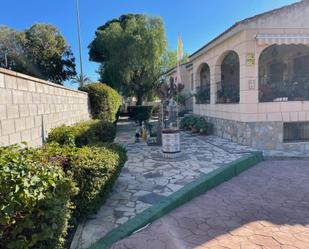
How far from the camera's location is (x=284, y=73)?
14.6 metres

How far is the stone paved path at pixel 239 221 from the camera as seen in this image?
3824 mm

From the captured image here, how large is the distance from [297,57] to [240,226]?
41.3ft

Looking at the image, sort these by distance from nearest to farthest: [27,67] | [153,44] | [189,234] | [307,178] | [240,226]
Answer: [189,234] → [240,226] → [307,178] → [153,44] → [27,67]

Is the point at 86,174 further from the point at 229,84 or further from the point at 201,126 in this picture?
the point at 201,126

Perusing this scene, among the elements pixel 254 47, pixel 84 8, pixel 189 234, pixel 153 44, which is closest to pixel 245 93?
pixel 254 47

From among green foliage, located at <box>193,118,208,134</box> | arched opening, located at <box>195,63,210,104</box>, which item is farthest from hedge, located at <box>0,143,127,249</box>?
arched opening, located at <box>195,63,210,104</box>

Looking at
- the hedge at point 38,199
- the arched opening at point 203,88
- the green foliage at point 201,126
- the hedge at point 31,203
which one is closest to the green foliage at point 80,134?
the hedge at point 38,199

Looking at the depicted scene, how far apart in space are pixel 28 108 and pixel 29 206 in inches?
137

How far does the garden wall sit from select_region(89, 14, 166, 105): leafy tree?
56.3 feet

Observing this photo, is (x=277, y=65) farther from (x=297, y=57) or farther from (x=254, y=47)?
(x=254, y=47)

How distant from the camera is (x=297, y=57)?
1393cm

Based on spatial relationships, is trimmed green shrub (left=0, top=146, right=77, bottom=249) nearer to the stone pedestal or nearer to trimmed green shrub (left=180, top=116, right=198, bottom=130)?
the stone pedestal

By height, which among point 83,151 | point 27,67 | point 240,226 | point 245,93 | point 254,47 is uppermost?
point 27,67

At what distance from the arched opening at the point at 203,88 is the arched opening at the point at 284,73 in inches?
119
